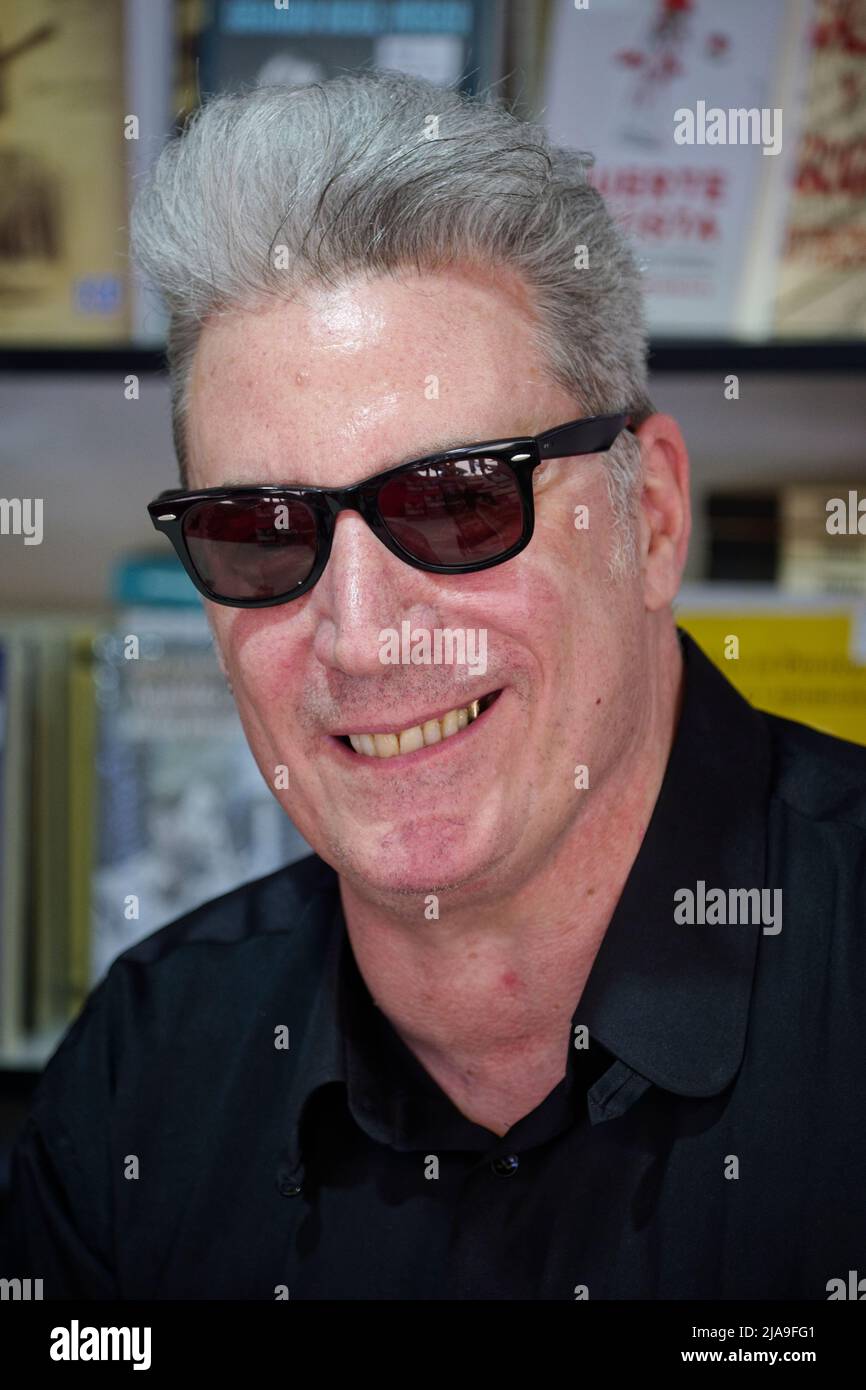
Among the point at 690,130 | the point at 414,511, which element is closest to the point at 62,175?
the point at 690,130

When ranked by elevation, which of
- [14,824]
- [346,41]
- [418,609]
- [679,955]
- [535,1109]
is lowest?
[535,1109]

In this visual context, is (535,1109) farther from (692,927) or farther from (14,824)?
(14,824)

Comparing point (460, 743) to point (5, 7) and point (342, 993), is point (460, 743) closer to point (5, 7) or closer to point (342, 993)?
point (342, 993)

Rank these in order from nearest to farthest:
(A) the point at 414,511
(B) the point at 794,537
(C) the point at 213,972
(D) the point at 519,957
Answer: (A) the point at 414,511 < (D) the point at 519,957 < (C) the point at 213,972 < (B) the point at 794,537

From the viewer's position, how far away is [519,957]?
3.24 feet

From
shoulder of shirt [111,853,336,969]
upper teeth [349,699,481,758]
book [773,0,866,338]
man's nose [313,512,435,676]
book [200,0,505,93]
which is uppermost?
book [200,0,505,93]

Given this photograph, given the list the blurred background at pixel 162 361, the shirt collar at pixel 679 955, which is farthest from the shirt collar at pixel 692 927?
the blurred background at pixel 162 361

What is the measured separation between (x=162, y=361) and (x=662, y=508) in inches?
22.0

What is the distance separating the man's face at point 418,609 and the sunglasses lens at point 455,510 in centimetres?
2

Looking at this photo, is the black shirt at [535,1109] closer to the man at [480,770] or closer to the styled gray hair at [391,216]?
the man at [480,770]

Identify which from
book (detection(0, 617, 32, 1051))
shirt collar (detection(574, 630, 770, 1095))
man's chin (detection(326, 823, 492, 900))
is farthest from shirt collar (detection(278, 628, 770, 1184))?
book (detection(0, 617, 32, 1051))

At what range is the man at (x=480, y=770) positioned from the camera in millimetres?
869

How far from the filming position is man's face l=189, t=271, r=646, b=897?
0.86m

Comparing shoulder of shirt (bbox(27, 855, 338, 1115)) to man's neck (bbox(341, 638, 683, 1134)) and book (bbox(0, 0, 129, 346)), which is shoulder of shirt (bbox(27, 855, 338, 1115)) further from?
book (bbox(0, 0, 129, 346))
